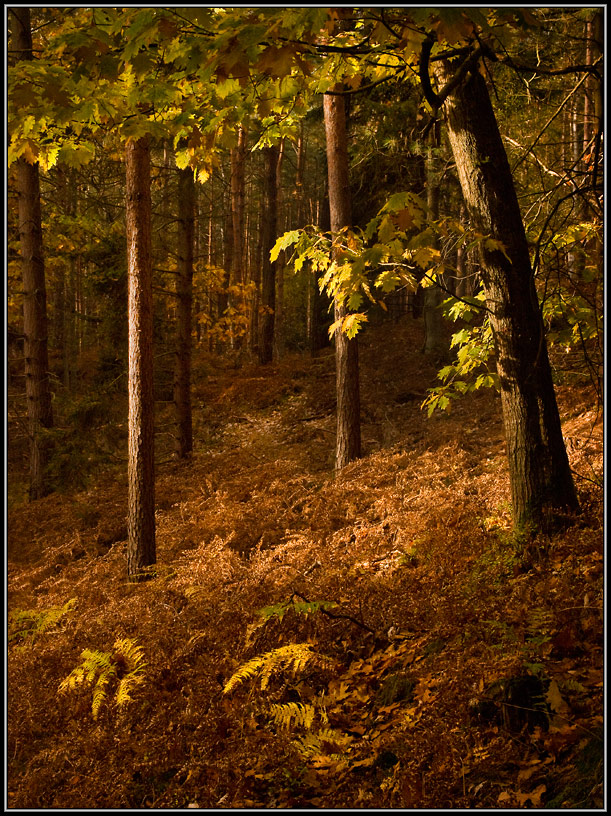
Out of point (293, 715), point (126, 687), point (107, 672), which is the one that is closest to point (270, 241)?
point (107, 672)

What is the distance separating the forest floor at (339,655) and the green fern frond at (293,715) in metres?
0.01

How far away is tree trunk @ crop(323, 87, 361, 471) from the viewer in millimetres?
10438

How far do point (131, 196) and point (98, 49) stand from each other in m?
5.04

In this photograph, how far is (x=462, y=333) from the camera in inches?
218

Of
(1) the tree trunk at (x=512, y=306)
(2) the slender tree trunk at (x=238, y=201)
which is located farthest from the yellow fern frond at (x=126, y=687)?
(2) the slender tree trunk at (x=238, y=201)

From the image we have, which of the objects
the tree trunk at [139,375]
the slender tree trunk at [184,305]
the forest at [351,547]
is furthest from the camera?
the slender tree trunk at [184,305]

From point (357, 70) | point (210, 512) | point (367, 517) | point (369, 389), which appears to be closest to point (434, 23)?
point (357, 70)

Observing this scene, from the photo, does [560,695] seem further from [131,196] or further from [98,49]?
[131,196]

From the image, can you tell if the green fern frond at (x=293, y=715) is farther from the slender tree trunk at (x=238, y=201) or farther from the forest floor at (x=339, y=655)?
the slender tree trunk at (x=238, y=201)

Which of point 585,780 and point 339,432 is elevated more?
point 339,432

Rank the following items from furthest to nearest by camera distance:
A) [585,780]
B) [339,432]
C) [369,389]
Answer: [369,389], [339,432], [585,780]

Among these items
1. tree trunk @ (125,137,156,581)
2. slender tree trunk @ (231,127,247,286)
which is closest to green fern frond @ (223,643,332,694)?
tree trunk @ (125,137,156,581)

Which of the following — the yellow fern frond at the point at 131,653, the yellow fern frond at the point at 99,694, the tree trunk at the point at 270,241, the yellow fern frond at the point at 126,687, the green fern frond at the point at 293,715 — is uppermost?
the tree trunk at the point at 270,241

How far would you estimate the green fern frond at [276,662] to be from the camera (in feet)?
13.5
